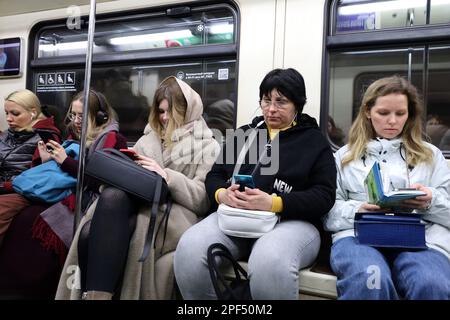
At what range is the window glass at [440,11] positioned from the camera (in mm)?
2121

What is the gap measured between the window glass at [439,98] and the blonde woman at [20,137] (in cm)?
254

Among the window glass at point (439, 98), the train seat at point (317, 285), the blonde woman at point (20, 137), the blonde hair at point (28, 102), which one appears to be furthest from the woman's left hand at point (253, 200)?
the blonde hair at point (28, 102)

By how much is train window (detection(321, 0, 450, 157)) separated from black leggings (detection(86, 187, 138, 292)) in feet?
4.63

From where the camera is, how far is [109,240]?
1.69 meters

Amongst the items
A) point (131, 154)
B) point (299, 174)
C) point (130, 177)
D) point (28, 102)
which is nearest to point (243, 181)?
point (299, 174)

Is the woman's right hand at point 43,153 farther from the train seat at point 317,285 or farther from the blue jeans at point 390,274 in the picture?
the blue jeans at point 390,274

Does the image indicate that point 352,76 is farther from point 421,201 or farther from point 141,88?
point 141,88

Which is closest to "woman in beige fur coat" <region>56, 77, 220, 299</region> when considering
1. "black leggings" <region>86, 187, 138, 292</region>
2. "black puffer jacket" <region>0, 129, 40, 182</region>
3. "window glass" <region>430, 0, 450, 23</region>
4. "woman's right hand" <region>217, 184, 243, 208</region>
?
"black leggings" <region>86, 187, 138, 292</region>

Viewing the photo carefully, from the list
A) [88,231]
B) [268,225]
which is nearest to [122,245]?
[88,231]

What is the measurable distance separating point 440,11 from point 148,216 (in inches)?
81.6

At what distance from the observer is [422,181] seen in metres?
1.78

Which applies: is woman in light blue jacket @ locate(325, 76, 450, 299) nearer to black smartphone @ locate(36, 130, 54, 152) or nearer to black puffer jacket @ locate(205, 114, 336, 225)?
black puffer jacket @ locate(205, 114, 336, 225)
